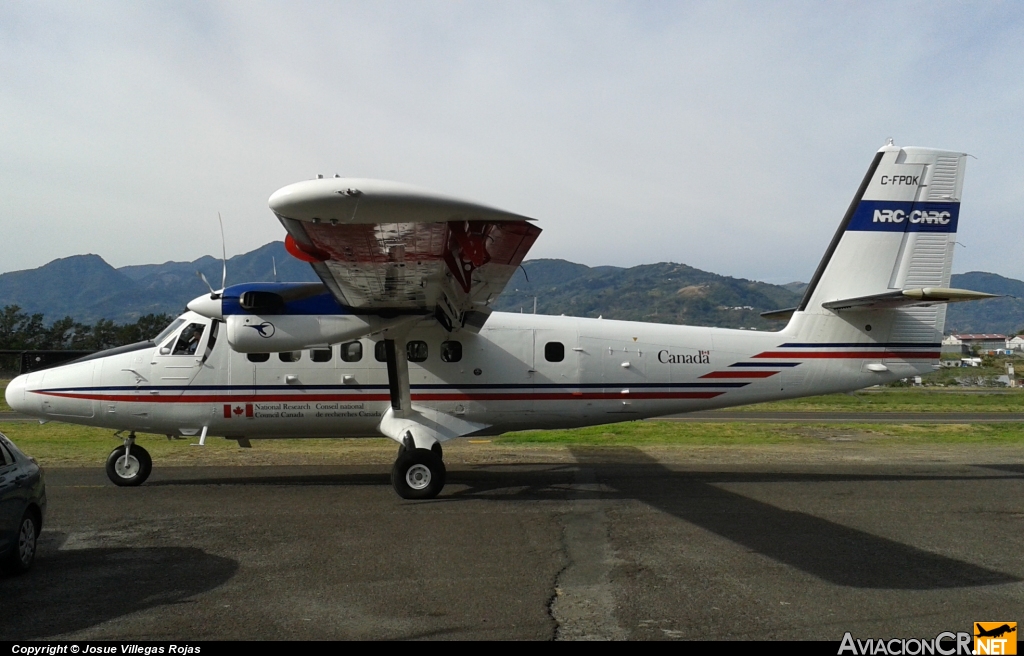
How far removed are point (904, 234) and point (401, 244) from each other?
8714 millimetres

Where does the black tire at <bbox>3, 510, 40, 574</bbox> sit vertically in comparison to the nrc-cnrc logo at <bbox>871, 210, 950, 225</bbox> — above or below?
below

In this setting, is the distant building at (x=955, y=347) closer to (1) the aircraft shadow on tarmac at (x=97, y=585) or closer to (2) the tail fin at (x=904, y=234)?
(2) the tail fin at (x=904, y=234)

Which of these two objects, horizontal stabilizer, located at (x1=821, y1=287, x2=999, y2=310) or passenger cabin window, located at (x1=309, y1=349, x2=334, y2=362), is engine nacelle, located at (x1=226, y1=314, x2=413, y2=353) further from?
horizontal stabilizer, located at (x1=821, y1=287, x2=999, y2=310)

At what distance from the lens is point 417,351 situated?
1102cm

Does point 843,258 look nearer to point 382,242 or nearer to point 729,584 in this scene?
point 729,584

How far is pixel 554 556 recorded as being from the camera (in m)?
6.89

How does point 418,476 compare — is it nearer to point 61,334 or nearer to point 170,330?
point 170,330

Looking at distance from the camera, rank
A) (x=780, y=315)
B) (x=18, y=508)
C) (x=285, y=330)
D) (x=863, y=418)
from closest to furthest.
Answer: (x=18, y=508)
(x=285, y=330)
(x=780, y=315)
(x=863, y=418)

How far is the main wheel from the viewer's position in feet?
32.2

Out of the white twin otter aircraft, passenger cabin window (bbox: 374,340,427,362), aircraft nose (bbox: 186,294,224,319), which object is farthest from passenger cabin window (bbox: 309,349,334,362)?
aircraft nose (bbox: 186,294,224,319)

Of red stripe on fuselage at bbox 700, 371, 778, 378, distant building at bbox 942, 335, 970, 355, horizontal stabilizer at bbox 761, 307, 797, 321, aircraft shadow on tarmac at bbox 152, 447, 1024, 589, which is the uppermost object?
horizontal stabilizer at bbox 761, 307, 797, 321

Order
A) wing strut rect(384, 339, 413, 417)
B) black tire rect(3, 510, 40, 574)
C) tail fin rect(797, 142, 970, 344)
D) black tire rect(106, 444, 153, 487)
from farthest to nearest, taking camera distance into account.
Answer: tail fin rect(797, 142, 970, 344)
black tire rect(106, 444, 153, 487)
wing strut rect(384, 339, 413, 417)
black tire rect(3, 510, 40, 574)

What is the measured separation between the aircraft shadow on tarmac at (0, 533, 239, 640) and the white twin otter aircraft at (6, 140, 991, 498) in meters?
3.22

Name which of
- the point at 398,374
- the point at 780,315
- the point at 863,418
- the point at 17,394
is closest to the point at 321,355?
the point at 398,374
